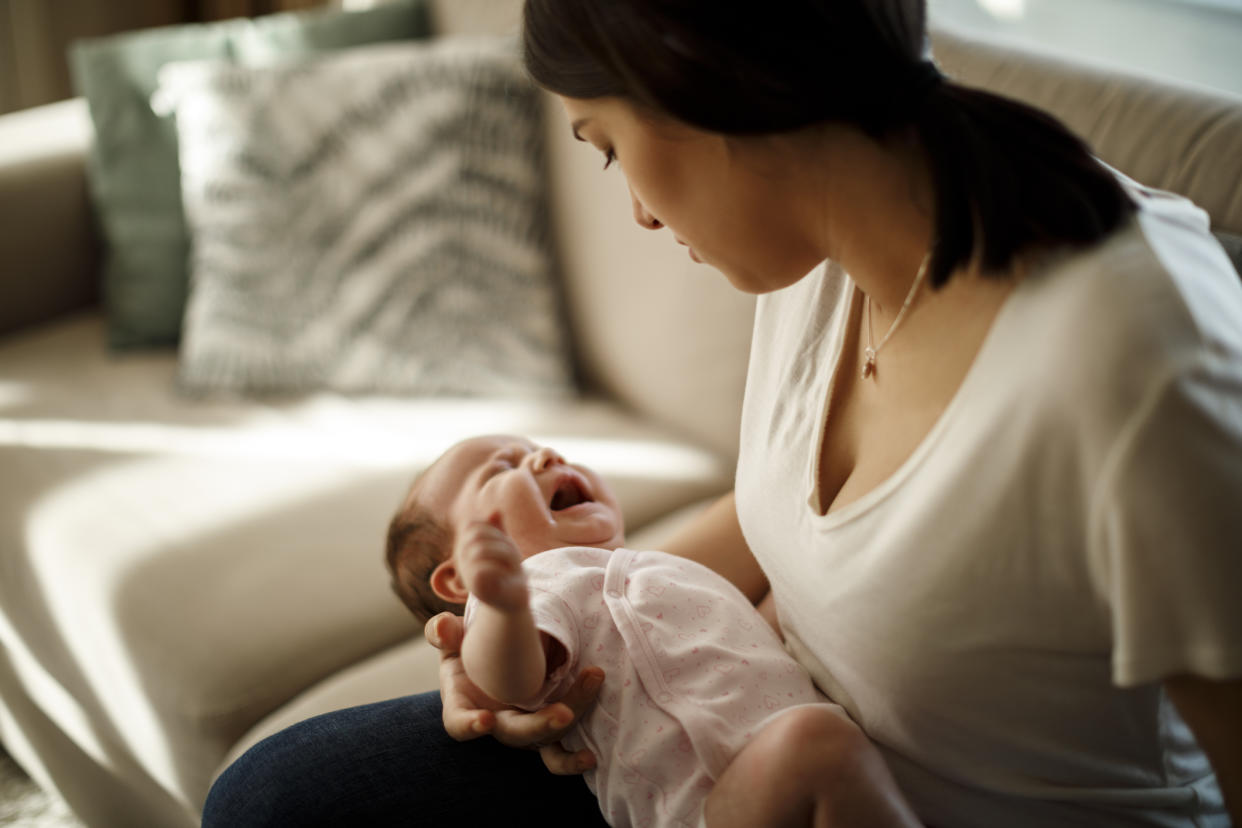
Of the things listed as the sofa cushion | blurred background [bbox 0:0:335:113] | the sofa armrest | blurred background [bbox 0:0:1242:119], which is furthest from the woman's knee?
blurred background [bbox 0:0:335:113]

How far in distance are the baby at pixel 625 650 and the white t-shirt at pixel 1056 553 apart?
9 centimetres

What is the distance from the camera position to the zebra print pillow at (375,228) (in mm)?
1993

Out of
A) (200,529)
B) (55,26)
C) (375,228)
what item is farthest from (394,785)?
(55,26)

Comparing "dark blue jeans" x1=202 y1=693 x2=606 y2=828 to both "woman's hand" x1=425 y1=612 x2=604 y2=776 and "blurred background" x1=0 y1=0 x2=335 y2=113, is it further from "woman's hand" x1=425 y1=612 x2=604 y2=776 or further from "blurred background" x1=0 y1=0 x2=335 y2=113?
"blurred background" x1=0 y1=0 x2=335 y2=113

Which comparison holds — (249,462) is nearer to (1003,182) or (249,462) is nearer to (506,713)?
(506,713)

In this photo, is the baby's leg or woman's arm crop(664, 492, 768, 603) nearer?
the baby's leg

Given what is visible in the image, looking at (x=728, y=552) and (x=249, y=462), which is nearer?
(x=728, y=552)

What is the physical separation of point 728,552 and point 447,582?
1.09 ft

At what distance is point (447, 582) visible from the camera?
1197mm

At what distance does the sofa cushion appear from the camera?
57.0 inches

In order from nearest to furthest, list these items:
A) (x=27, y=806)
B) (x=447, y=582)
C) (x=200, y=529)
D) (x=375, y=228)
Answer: (x=447, y=582), (x=200, y=529), (x=27, y=806), (x=375, y=228)

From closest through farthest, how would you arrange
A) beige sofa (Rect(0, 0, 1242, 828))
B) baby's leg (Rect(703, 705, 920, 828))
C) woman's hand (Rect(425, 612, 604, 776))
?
baby's leg (Rect(703, 705, 920, 828)) → woman's hand (Rect(425, 612, 604, 776)) → beige sofa (Rect(0, 0, 1242, 828))

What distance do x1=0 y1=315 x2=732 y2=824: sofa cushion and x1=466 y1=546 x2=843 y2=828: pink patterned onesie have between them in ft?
1.80

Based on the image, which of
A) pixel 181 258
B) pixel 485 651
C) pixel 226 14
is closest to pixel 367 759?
pixel 485 651
